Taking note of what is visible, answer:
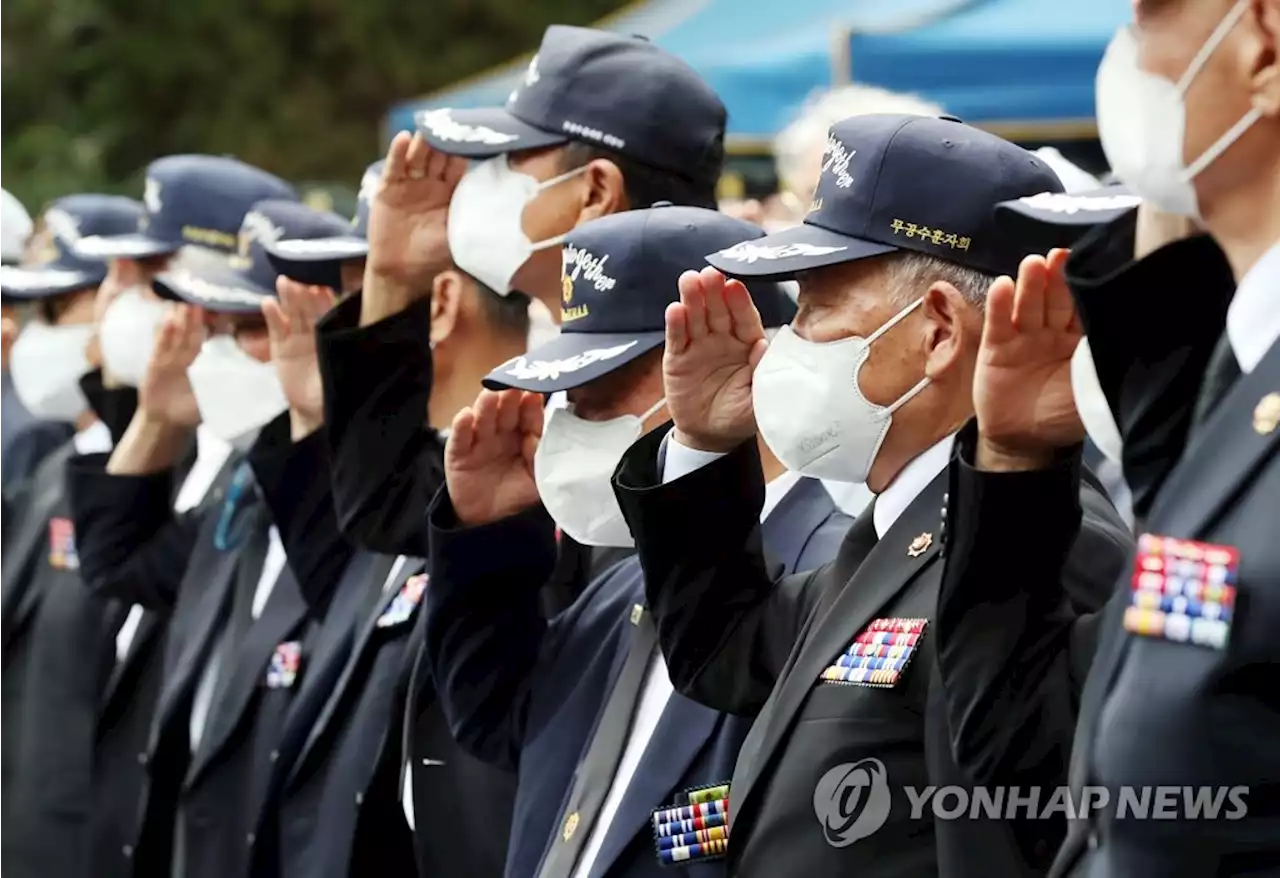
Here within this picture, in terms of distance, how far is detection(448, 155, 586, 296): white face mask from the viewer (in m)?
4.30

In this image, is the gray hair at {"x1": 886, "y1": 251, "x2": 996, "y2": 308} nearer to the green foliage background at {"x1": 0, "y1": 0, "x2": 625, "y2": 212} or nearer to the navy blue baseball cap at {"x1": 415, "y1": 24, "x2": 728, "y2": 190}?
the navy blue baseball cap at {"x1": 415, "y1": 24, "x2": 728, "y2": 190}

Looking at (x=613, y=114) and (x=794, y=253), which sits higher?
(x=794, y=253)

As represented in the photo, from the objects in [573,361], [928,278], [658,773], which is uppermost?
[928,278]

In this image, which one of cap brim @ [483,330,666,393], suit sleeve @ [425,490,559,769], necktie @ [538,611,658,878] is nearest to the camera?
necktie @ [538,611,658,878]

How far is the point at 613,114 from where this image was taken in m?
4.33

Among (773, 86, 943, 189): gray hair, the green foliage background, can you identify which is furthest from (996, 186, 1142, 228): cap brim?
the green foliage background

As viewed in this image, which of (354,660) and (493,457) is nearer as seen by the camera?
(493,457)

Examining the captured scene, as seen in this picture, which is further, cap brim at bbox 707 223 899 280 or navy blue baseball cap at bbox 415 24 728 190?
navy blue baseball cap at bbox 415 24 728 190

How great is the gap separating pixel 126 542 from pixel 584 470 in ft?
8.45

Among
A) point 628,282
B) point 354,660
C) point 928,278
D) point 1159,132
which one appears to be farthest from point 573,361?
point 1159,132

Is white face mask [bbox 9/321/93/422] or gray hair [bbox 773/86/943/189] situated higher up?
gray hair [bbox 773/86/943/189]

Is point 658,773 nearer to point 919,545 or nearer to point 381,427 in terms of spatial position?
point 919,545

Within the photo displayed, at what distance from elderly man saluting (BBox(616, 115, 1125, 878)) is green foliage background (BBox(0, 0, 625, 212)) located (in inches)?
697

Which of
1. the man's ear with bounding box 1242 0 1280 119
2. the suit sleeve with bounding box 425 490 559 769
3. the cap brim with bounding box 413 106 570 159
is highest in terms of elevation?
the man's ear with bounding box 1242 0 1280 119
